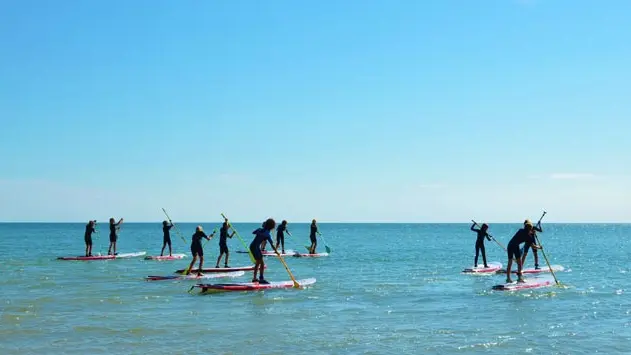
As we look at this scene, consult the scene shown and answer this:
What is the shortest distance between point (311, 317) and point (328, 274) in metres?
11.0

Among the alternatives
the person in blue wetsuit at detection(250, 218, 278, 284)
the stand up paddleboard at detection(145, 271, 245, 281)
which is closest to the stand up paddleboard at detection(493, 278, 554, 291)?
the person in blue wetsuit at detection(250, 218, 278, 284)

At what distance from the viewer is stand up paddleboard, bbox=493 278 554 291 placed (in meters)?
18.8

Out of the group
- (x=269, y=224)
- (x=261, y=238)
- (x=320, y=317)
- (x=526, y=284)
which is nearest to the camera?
(x=320, y=317)

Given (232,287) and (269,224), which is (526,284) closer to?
(269,224)

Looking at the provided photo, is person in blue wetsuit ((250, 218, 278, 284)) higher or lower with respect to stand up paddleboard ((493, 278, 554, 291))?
higher

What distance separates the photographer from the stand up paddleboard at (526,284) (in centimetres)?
1881

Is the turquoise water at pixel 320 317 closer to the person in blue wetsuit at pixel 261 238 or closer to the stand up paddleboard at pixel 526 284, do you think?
the stand up paddleboard at pixel 526 284

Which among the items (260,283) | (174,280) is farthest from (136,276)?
(260,283)

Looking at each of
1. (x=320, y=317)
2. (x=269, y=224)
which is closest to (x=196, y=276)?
(x=269, y=224)

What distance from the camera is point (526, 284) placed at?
19484 millimetres

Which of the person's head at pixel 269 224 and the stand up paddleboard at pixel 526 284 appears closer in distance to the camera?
the person's head at pixel 269 224

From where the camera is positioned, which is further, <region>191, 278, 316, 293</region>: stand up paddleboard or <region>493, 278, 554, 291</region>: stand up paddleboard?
<region>493, 278, 554, 291</region>: stand up paddleboard

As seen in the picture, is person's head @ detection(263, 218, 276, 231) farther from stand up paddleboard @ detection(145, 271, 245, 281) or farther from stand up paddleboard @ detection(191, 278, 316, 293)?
stand up paddleboard @ detection(145, 271, 245, 281)

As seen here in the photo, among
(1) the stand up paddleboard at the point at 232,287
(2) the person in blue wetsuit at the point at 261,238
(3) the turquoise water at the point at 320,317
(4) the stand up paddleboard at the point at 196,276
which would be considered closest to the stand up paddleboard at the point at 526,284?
(3) the turquoise water at the point at 320,317
